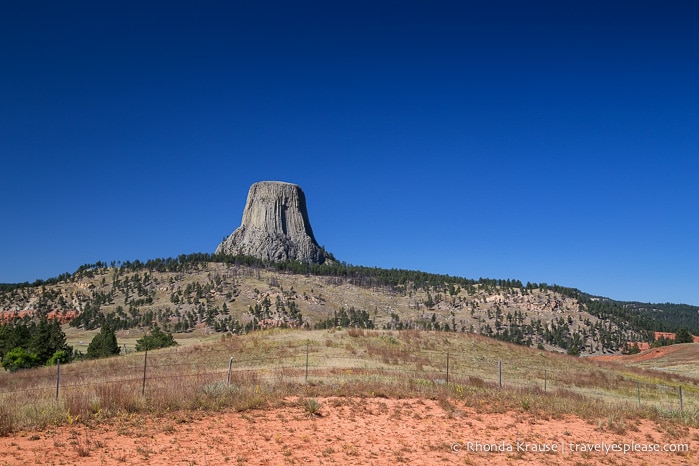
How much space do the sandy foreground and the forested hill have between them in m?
92.0

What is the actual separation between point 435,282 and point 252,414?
176465 mm

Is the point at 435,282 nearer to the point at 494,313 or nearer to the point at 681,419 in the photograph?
the point at 494,313

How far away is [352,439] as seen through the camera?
1365cm

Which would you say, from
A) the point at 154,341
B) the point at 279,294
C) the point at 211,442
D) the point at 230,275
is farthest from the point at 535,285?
the point at 211,442

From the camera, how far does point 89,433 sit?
12.6 metres

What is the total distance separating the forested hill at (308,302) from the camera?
123312 millimetres

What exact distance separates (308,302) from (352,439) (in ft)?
431

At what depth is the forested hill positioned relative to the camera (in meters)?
123

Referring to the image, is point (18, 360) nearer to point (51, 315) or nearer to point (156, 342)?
point (156, 342)

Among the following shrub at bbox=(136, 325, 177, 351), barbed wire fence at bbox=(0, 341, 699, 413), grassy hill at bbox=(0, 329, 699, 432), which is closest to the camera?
grassy hill at bbox=(0, 329, 699, 432)

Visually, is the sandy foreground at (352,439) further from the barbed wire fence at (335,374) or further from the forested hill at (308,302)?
the forested hill at (308,302)

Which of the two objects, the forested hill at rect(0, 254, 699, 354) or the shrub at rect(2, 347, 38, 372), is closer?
the shrub at rect(2, 347, 38, 372)

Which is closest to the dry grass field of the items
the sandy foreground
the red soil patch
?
the sandy foreground

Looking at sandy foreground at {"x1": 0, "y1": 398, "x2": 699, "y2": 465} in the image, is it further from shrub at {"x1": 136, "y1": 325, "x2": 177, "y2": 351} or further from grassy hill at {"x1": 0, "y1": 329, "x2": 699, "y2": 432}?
shrub at {"x1": 136, "y1": 325, "x2": 177, "y2": 351}
